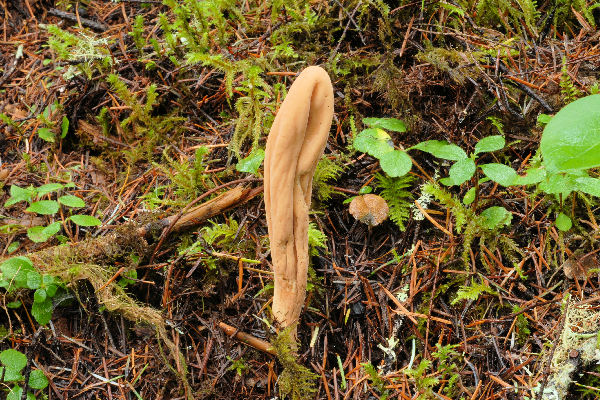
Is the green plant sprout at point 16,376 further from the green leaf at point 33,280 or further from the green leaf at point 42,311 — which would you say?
the green leaf at point 33,280

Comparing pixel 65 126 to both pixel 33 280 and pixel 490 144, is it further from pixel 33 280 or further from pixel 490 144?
pixel 490 144

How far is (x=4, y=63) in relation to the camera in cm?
404

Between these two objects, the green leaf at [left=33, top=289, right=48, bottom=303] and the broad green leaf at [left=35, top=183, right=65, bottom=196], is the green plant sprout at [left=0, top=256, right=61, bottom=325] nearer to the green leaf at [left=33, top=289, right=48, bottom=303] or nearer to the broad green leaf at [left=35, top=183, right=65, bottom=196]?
the green leaf at [left=33, top=289, right=48, bottom=303]

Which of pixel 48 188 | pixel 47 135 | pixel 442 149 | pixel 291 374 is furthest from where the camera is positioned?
pixel 47 135

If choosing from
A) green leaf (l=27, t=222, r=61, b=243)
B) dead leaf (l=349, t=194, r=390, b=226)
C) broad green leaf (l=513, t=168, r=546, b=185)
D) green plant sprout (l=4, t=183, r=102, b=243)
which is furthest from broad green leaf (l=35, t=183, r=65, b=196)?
broad green leaf (l=513, t=168, r=546, b=185)

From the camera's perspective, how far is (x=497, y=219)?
2545 millimetres

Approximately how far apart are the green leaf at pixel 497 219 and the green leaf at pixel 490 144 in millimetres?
303

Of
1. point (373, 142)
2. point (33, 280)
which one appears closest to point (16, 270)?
point (33, 280)

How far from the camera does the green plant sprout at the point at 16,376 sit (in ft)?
7.91

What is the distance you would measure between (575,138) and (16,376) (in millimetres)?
2675

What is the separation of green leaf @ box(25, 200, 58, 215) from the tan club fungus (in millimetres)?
1493

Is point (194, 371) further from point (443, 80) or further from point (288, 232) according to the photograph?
point (443, 80)

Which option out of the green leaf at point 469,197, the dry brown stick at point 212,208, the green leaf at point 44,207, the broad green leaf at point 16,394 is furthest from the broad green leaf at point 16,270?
the green leaf at point 469,197

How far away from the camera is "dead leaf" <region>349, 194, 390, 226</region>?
260cm
